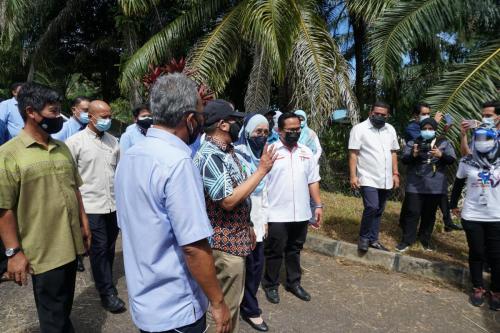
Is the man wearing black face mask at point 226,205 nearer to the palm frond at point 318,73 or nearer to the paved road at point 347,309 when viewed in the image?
the paved road at point 347,309

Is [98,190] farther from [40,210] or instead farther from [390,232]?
[390,232]

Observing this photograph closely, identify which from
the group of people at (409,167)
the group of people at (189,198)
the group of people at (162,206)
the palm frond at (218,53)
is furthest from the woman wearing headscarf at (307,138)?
the palm frond at (218,53)

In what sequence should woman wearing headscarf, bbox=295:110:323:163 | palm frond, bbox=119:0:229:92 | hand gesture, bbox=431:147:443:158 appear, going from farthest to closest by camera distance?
palm frond, bbox=119:0:229:92 → woman wearing headscarf, bbox=295:110:323:163 → hand gesture, bbox=431:147:443:158

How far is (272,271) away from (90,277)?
198 cm

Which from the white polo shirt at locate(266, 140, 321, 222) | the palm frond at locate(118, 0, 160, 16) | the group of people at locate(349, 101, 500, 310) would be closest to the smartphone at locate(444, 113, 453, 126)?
the group of people at locate(349, 101, 500, 310)

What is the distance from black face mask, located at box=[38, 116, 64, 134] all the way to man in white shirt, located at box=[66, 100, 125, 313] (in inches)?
41.9

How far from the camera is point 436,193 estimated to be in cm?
486

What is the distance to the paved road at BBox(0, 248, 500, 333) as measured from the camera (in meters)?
3.48

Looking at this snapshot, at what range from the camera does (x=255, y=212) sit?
3.37m

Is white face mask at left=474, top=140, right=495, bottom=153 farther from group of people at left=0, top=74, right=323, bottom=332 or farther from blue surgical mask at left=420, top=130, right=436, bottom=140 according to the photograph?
group of people at left=0, top=74, right=323, bottom=332

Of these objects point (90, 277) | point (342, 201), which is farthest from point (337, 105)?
point (90, 277)

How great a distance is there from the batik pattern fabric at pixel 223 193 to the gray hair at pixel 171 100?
2.25 ft

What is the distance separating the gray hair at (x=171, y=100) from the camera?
5.71 feet

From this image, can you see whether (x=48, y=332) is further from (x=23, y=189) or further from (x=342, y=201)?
(x=342, y=201)
